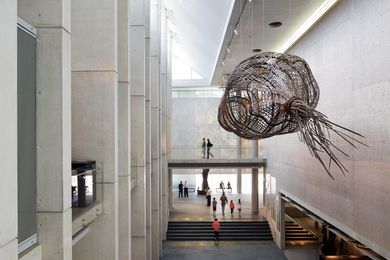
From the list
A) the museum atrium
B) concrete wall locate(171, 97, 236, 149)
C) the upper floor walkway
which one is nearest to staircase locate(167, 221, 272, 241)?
the museum atrium

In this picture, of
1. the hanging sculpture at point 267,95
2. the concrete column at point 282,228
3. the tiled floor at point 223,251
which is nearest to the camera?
the hanging sculpture at point 267,95

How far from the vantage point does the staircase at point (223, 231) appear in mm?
16578

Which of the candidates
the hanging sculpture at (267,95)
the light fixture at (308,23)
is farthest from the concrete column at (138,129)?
the light fixture at (308,23)

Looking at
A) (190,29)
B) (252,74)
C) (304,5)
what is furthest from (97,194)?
(190,29)

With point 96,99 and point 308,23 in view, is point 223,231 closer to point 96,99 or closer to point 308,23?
point 308,23

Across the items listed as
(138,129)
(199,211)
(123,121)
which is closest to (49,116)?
(123,121)

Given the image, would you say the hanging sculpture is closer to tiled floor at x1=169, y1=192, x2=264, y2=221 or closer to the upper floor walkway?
the upper floor walkway

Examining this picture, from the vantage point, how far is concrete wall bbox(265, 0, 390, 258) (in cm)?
662

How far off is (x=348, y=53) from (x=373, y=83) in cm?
142

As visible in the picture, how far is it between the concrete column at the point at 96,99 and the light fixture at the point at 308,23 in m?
5.87

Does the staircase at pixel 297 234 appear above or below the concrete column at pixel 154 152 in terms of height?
below

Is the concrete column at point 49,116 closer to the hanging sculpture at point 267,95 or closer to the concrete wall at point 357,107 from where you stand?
the hanging sculpture at point 267,95
